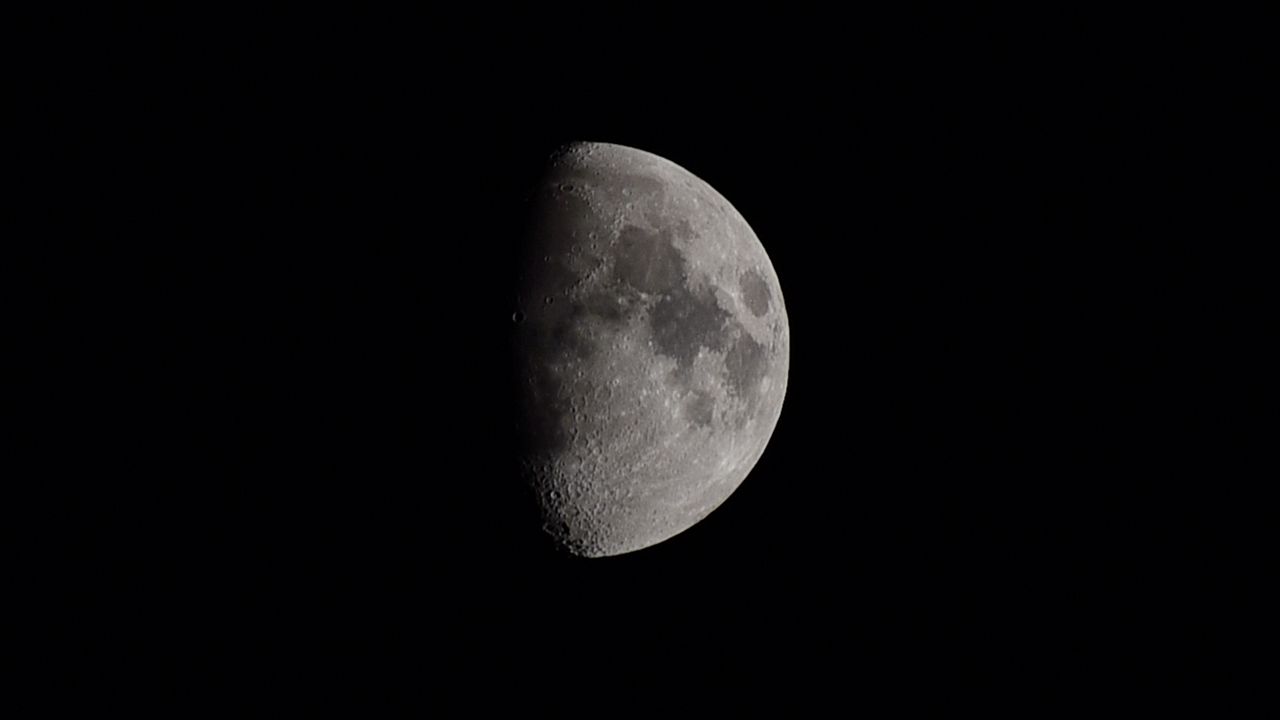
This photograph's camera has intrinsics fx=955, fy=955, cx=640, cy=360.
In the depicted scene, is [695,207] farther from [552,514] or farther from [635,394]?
[552,514]

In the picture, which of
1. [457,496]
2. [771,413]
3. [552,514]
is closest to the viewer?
[457,496]

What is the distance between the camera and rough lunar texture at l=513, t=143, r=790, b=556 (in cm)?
370

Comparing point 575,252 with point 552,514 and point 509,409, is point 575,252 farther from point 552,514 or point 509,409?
point 552,514

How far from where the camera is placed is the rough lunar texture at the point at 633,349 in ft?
12.1

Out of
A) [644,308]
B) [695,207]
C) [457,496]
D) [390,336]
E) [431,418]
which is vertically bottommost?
[457,496]

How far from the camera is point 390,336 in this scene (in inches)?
140

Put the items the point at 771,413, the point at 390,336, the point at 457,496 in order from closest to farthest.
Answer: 1. the point at 390,336
2. the point at 457,496
3. the point at 771,413

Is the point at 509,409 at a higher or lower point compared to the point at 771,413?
lower

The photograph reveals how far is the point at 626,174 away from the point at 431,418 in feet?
4.43

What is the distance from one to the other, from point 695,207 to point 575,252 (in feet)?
2.23

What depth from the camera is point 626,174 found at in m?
4.12

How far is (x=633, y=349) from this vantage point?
3713 mm

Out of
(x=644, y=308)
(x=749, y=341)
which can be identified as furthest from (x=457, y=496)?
(x=749, y=341)

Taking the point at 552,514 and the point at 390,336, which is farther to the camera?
the point at 552,514
